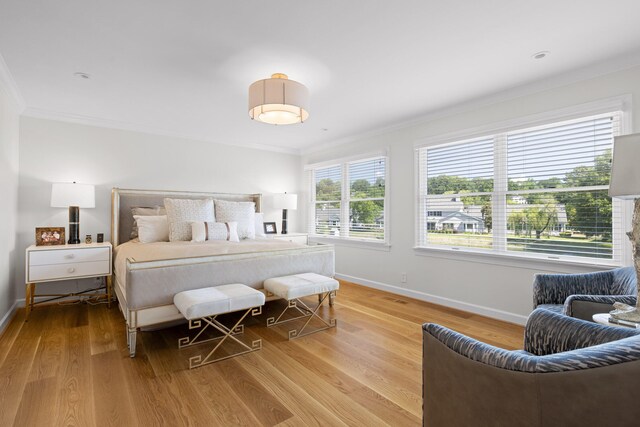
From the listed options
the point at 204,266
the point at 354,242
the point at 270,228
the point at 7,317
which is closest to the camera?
the point at 204,266

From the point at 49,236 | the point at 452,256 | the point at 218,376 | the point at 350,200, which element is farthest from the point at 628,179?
the point at 49,236

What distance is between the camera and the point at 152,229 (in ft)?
12.6

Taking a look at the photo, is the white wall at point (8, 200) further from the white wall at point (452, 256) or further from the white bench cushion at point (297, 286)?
the white wall at point (452, 256)

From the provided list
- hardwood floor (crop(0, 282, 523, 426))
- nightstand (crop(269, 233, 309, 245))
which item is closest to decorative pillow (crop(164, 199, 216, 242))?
hardwood floor (crop(0, 282, 523, 426))

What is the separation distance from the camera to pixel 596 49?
240cm

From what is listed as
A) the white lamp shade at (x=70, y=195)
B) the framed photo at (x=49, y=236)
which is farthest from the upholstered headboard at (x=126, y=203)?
the framed photo at (x=49, y=236)

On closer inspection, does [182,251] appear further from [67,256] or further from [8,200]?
[8,200]

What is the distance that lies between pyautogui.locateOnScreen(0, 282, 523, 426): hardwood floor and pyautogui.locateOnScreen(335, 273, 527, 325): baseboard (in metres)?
0.13

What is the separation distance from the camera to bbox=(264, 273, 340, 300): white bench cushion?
2773 mm

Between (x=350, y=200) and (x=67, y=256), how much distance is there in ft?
12.4

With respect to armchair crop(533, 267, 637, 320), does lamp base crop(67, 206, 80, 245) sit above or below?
above

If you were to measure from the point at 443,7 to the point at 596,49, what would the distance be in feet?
4.82

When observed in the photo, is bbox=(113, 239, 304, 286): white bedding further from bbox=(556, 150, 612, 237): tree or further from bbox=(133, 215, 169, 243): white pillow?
bbox=(556, 150, 612, 237): tree

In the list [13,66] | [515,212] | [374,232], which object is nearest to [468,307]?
[515,212]
